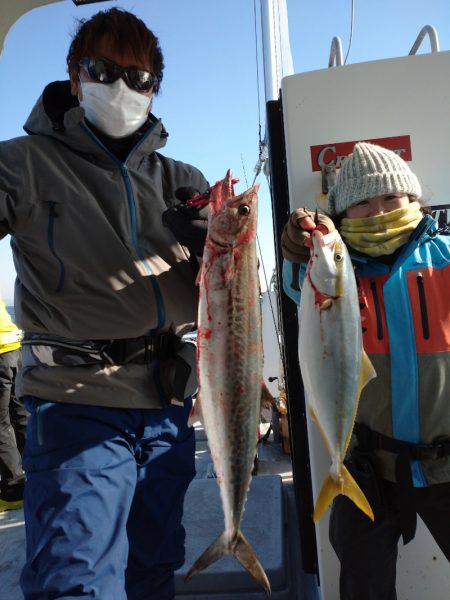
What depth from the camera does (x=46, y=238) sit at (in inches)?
77.7

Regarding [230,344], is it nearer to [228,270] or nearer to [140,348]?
[228,270]

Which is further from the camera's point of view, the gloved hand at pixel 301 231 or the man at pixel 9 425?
the man at pixel 9 425

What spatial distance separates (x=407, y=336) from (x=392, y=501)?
79cm

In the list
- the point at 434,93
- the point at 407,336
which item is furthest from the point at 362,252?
the point at 434,93

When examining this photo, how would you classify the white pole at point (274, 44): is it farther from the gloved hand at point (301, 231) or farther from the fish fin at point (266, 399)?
the fish fin at point (266, 399)

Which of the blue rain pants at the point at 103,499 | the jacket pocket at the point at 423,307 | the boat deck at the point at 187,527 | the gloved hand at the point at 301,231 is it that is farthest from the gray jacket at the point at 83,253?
the boat deck at the point at 187,527

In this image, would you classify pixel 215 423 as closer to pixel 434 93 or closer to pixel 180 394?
pixel 180 394

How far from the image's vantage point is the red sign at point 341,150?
9.15ft

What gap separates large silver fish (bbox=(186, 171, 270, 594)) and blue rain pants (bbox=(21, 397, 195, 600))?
1.30 feet

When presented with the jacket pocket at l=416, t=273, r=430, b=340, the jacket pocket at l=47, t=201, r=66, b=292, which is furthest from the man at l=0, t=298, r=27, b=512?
the jacket pocket at l=416, t=273, r=430, b=340

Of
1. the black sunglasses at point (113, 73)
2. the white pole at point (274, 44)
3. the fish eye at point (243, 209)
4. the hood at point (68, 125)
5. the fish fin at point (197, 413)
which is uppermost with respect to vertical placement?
the white pole at point (274, 44)

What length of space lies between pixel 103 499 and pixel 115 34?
2047 millimetres

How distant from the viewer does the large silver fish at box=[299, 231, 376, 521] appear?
5.69 ft

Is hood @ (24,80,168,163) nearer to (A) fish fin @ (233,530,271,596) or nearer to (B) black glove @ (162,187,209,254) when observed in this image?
(B) black glove @ (162,187,209,254)
